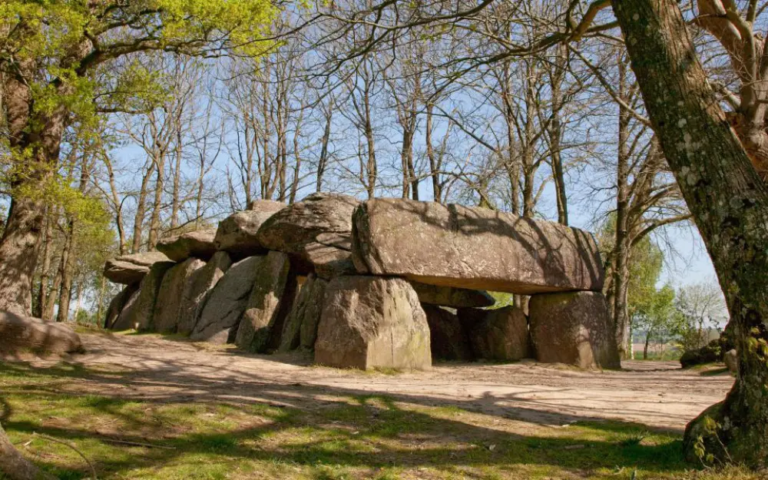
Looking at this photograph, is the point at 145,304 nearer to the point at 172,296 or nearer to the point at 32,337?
the point at 172,296

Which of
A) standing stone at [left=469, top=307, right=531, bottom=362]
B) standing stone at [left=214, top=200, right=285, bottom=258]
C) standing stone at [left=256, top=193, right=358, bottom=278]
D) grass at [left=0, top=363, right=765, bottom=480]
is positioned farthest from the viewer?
standing stone at [left=214, top=200, right=285, bottom=258]

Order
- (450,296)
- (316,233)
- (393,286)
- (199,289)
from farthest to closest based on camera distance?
(199,289) → (450,296) → (316,233) → (393,286)

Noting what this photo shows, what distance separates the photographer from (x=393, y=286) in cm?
985

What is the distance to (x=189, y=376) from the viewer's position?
7.87 m

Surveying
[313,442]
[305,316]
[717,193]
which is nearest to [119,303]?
[305,316]

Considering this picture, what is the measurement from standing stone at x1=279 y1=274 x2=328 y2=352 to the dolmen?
2 centimetres

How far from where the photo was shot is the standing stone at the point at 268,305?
488 inches

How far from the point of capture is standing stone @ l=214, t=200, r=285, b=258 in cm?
1461

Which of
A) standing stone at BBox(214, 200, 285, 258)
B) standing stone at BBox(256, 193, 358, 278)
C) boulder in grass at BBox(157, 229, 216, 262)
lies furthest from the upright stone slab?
boulder in grass at BBox(157, 229, 216, 262)

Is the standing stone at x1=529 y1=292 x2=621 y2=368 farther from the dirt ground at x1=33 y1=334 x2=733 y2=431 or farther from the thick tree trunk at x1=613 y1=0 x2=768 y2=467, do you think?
the thick tree trunk at x1=613 y1=0 x2=768 y2=467

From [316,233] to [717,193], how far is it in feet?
29.8

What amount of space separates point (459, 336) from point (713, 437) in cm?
910

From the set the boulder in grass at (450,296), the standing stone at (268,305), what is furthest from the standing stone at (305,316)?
the boulder in grass at (450,296)

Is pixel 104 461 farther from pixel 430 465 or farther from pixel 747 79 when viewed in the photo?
pixel 747 79
